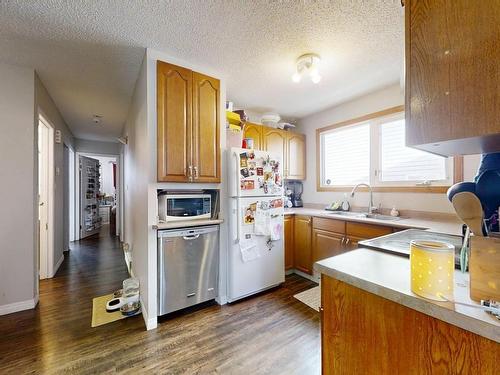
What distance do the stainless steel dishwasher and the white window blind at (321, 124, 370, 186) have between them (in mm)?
2071

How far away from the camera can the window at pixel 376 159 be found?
2.49m

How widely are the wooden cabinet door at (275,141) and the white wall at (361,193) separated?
532mm

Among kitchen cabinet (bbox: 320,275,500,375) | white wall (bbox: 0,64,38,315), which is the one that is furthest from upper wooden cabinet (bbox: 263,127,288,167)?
white wall (bbox: 0,64,38,315)

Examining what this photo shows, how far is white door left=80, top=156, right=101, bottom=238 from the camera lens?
5.45 metres

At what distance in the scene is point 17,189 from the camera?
2266 millimetres

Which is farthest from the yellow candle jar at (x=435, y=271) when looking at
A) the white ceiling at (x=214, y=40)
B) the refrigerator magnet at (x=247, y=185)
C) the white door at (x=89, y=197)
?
the white door at (x=89, y=197)

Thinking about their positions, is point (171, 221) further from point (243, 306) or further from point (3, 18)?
point (3, 18)

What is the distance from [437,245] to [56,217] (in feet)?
14.2

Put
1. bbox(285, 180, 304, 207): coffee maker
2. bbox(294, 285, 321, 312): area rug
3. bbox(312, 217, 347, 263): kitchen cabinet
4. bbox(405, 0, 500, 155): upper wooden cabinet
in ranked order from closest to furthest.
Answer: bbox(405, 0, 500, 155): upper wooden cabinet < bbox(294, 285, 321, 312): area rug < bbox(312, 217, 347, 263): kitchen cabinet < bbox(285, 180, 304, 207): coffee maker

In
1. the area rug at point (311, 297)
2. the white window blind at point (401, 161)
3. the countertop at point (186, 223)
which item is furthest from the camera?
the white window blind at point (401, 161)

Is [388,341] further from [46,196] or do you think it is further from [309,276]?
[46,196]

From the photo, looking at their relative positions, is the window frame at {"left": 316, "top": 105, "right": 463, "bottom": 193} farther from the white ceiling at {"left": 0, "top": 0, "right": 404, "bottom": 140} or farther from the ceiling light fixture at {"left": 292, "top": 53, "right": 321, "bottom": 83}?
the ceiling light fixture at {"left": 292, "top": 53, "right": 321, "bottom": 83}

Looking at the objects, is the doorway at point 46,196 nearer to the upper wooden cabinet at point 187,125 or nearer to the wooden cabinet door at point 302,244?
the upper wooden cabinet at point 187,125

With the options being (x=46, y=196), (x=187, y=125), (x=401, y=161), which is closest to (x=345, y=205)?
(x=401, y=161)
